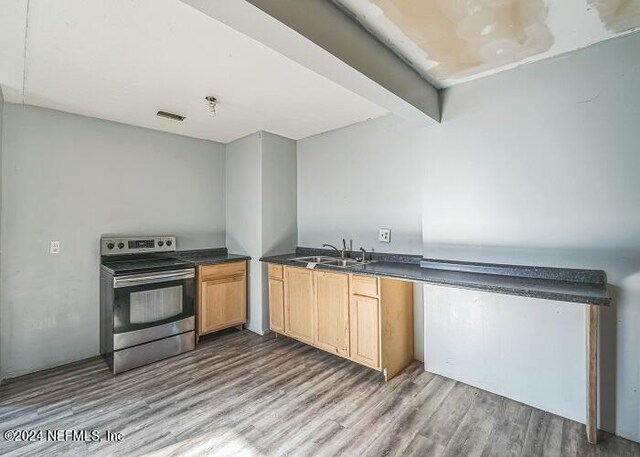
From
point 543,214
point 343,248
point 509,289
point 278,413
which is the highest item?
point 543,214

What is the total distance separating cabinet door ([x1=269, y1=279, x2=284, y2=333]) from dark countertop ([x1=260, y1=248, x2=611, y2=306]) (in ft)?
2.85

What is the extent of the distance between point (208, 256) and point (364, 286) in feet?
7.10

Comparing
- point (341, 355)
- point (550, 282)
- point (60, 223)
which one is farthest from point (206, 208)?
point (550, 282)

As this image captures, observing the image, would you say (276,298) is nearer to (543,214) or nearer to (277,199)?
(277,199)

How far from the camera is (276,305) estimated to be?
3314mm

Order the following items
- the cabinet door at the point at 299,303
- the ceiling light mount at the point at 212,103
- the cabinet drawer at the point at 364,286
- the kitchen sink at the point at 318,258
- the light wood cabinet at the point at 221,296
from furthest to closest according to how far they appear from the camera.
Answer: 1. the kitchen sink at the point at 318,258
2. the light wood cabinet at the point at 221,296
3. the cabinet door at the point at 299,303
4. the ceiling light mount at the point at 212,103
5. the cabinet drawer at the point at 364,286

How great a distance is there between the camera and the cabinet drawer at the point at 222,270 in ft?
10.6

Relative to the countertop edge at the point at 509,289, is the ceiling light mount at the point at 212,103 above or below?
above

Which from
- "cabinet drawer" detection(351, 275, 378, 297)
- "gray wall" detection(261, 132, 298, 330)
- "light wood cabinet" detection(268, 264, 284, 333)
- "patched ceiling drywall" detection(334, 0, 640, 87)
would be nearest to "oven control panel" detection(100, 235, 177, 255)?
"gray wall" detection(261, 132, 298, 330)

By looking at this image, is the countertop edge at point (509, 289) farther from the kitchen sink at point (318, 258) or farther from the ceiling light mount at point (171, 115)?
the ceiling light mount at point (171, 115)

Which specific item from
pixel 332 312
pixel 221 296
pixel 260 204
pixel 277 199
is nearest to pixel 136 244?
pixel 221 296

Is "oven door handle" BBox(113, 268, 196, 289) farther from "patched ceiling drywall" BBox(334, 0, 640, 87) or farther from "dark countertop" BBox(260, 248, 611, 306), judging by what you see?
"patched ceiling drywall" BBox(334, 0, 640, 87)

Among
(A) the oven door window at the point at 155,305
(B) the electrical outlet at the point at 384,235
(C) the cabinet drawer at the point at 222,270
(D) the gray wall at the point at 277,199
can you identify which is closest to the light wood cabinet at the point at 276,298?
(D) the gray wall at the point at 277,199

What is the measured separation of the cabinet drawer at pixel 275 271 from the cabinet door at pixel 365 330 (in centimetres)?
97
